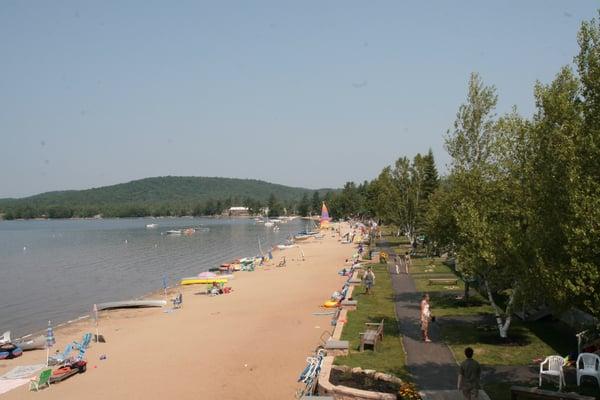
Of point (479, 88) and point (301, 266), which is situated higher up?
point (479, 88)

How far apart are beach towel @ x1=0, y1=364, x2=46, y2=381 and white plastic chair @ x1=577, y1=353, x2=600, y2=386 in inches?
650

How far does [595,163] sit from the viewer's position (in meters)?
9.77

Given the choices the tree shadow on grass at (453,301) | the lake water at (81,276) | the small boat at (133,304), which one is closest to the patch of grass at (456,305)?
the tree shadow on grass at (453,301)

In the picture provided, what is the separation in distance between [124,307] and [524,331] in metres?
25.0

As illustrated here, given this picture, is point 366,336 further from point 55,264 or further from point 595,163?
point 55,264

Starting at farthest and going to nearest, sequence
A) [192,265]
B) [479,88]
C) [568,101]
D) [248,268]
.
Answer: [192,265] → [248,268] → [479,88] → [568,101]

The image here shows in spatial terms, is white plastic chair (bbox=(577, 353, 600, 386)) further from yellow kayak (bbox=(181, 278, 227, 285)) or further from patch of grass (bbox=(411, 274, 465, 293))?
yellow kayak (bbox=(181, 278, 227, 285))

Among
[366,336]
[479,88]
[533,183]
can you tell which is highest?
[479,88]

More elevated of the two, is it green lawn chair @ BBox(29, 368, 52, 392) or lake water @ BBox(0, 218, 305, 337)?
green lawn chair @ BBox(29, 368, 52, 392)

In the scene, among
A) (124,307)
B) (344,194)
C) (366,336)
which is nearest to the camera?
(366,336)

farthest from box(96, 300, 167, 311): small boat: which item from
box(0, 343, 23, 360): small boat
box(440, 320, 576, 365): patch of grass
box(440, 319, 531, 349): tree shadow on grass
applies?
box(440, 320, 576, 365): patch of grass

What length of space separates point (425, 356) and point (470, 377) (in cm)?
442

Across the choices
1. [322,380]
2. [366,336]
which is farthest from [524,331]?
[322,380]

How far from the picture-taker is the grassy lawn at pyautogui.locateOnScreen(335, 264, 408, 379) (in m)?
13.7
